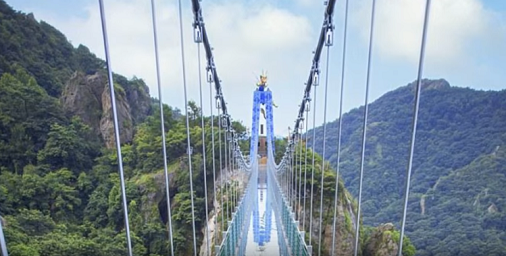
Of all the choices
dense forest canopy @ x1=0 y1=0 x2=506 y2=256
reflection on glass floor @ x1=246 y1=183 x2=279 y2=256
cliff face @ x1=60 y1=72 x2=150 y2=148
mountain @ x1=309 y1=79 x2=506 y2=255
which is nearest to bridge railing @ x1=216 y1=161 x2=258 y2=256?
reflection on glass floor @ x1=246 y1=183 x2=279 y2=256

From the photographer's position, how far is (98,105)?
41.5 ft

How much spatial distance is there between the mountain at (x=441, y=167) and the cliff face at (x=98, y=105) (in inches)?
272

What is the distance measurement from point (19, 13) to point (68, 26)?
1.53 m

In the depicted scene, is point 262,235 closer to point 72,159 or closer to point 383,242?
point 383,242

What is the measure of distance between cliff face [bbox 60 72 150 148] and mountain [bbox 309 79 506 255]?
22.7ft

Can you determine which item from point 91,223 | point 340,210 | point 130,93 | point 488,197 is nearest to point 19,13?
point 130,93

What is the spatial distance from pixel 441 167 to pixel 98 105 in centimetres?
1021

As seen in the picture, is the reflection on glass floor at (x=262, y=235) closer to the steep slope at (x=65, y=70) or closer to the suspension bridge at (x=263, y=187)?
the suspension bridge at (x=263, y=187)

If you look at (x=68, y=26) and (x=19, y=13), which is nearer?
(x=19, y=13)

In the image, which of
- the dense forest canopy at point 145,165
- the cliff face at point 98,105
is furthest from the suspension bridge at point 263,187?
the cliff face at point 98,105

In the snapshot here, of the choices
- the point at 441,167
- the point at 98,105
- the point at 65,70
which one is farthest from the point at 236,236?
the point at 65,70

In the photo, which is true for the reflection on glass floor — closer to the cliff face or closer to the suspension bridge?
the suspension bridge

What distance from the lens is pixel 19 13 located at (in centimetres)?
1160

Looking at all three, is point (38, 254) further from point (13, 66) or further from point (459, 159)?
point (459, 159)
